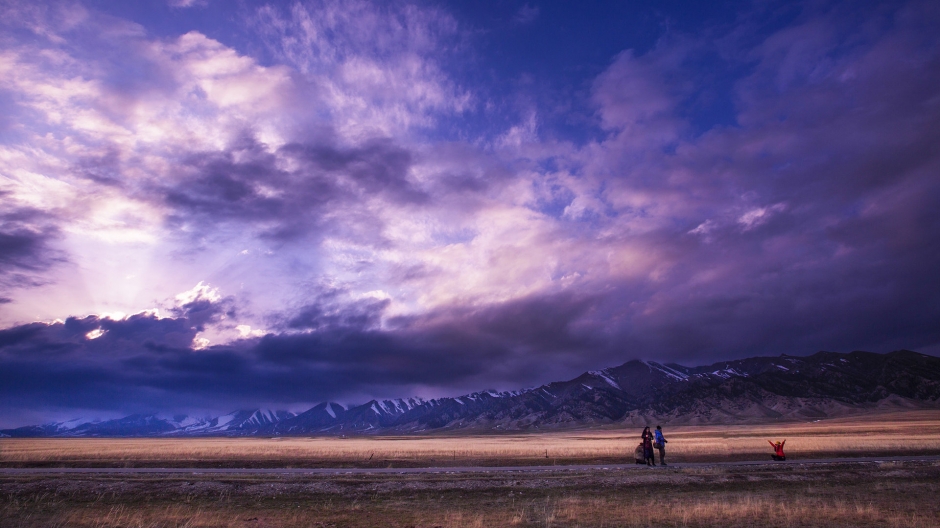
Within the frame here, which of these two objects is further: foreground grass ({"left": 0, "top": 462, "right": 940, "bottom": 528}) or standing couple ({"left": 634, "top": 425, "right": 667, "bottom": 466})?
standing couple ({"left": 634, "top": 425, "right": 667, "bottom": 466})

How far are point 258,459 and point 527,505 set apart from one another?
121ft

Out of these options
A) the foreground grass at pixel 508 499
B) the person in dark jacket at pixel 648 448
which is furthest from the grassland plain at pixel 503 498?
the person in dark jacket at pixel 648 448

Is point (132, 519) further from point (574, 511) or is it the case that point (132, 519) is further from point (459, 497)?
point (574, 511)

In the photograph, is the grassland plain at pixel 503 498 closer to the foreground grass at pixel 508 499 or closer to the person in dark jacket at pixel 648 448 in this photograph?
the foreground grass at pixel 508 499

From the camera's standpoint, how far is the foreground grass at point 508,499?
17.8 m

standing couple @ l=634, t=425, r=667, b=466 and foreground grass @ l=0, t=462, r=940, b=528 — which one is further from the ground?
standing couple @ l=634, t=425, r=667, b=466

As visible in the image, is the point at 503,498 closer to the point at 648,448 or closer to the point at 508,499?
the point at 508,499

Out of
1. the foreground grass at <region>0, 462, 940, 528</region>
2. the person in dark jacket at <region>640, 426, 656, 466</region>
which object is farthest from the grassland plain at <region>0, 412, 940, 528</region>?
the person in dark jacket at <region>640, 426, 656, 466</region>

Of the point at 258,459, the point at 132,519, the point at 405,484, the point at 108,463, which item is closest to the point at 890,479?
the point at 405,484

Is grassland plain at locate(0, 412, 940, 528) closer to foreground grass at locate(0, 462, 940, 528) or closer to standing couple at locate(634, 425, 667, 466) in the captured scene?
foreground grass at locate(0, 462, 940, 528)

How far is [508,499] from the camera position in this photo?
73.8 ft

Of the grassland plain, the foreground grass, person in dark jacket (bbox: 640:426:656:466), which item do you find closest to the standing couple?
person in dark jacket (bbox: 640:426:656:466)

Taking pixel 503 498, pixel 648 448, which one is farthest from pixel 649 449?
pixel 503 498

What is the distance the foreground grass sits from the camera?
17.8 meters
